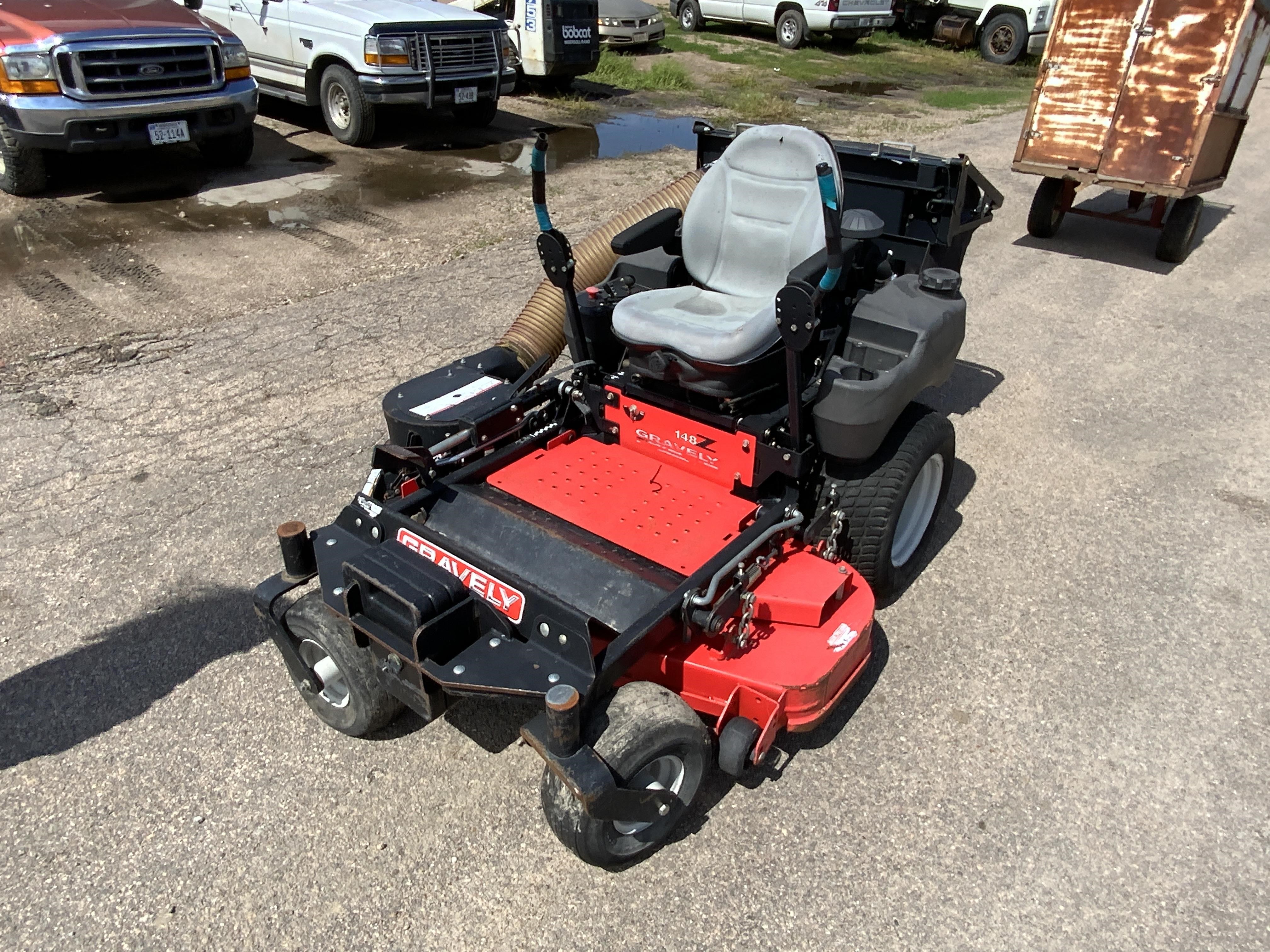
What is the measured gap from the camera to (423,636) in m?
2.42

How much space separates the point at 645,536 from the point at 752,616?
490 millimetres

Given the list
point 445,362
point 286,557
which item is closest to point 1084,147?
point 445,362

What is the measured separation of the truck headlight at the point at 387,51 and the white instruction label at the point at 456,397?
658cm

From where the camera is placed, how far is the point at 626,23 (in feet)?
50.4

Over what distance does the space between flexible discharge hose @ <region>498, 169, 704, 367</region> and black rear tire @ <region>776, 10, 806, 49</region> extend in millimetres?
14188

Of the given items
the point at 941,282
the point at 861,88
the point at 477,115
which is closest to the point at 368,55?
the point at 477,115

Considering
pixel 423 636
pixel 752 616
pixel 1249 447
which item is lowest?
pixel 1249 447

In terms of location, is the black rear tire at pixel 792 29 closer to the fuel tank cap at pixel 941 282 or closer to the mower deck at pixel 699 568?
the fuel tank cap at pixel 941 282

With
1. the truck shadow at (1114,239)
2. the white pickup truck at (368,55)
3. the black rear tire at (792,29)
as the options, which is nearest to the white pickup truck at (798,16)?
the black rear tire at (792,29)

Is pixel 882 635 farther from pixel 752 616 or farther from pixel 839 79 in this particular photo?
pixel 839 79

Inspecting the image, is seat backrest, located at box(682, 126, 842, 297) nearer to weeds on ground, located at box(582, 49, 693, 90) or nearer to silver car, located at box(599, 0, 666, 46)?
weeds on ground, located at box(582, 49, 693, 90)

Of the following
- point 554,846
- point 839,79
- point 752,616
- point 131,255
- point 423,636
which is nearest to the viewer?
point 423,636

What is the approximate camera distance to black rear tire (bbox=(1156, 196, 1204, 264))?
7336mm

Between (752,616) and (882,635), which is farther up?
(752,616)
